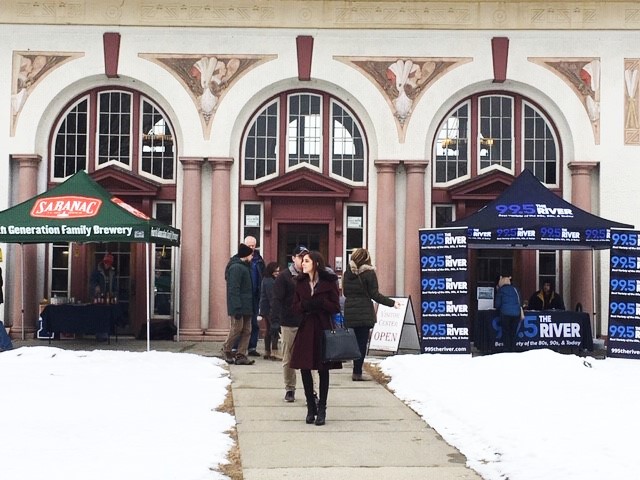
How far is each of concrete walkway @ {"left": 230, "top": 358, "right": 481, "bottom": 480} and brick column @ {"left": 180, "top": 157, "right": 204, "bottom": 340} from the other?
6.90 m

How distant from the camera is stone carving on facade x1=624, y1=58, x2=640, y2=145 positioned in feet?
62.4

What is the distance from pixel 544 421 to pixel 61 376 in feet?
21.7

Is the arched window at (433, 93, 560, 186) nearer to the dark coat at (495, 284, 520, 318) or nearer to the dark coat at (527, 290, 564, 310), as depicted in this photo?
the dark coat at (527, 290, 564, 310)

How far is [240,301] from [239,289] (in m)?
0.19

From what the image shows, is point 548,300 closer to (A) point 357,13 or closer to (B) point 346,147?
(B) point 346,147

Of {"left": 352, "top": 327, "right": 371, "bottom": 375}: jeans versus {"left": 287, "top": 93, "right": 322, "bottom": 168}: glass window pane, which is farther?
{"left": 287, "top": 93, "right": 322, "bottom": 168}: glass window pane

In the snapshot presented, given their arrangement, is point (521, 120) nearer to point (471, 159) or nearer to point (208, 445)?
point (471, 159)

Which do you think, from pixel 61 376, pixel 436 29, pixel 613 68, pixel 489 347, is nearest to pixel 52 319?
pixel 61 376

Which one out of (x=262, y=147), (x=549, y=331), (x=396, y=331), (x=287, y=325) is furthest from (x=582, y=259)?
(x=287, y=325)

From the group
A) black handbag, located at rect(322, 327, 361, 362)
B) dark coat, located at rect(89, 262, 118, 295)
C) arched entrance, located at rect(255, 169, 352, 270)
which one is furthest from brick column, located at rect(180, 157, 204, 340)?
black handbag, located at rect(322, 327, 361, 362)

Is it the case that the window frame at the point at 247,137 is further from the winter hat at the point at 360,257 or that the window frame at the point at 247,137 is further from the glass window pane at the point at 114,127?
the winter hat at the point at 360,257

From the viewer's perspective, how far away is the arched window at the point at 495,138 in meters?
19.6

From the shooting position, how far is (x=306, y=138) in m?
19.6

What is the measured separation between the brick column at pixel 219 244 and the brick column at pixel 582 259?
7.56 m
